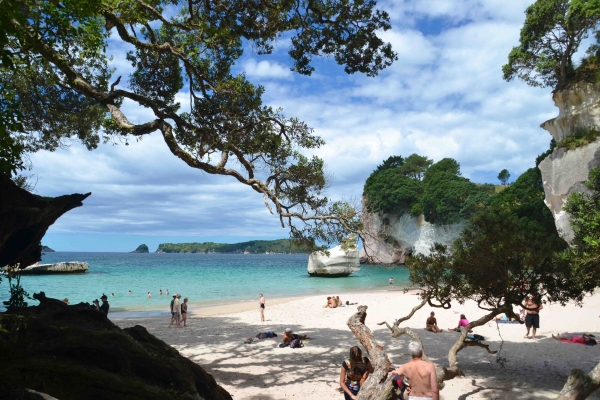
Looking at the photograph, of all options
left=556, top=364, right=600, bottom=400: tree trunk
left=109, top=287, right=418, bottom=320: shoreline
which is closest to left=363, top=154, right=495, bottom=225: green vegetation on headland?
left=109, top=287, right=418, bottom=320: shoreline

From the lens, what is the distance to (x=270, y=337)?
16.0 m

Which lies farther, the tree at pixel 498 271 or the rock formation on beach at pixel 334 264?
the rock formation on beach at pixel 334 264

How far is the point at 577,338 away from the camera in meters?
14.2

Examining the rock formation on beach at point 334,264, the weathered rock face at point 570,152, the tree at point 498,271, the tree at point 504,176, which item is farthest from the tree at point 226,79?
the tree at point 504,176

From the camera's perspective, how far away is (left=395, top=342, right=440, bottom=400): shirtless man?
508 centimetres

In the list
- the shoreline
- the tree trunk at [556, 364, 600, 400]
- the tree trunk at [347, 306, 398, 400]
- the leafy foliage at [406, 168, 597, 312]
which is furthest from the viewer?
the shoreline

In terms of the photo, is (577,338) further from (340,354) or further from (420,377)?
(420,377)

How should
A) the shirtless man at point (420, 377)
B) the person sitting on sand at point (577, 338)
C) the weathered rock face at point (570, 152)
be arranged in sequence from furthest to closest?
the weathered rock face at point (570, 152) < the person sitting on sand at point (577, 338) < the shirtless man at point (420, 377)

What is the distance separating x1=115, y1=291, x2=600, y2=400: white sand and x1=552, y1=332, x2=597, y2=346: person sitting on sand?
1.17 feet

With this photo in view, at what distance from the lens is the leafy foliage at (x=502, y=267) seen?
9016 mm

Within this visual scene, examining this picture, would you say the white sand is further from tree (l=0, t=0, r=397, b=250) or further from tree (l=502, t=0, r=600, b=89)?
tree (l=502, t=0, r=600, b=89)

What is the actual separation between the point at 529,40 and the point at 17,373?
121ft

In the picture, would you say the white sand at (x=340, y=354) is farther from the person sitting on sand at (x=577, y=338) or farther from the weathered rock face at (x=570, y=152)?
the weathered rock face at (x=570, y=152)

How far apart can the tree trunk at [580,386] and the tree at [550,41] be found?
29.2m
